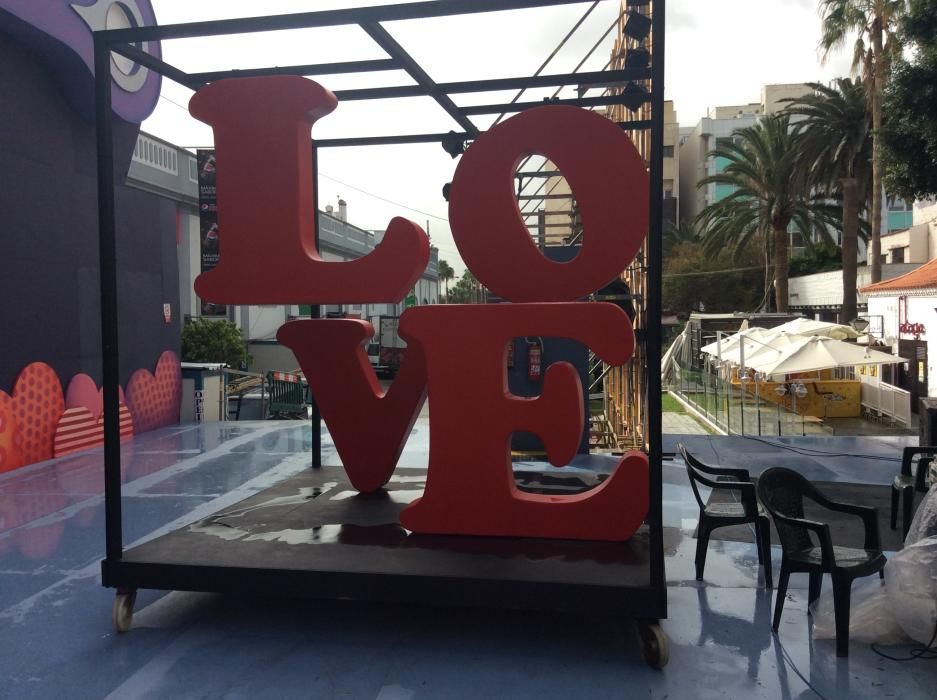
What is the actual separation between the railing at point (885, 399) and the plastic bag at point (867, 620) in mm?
13848

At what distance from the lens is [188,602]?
5375mm

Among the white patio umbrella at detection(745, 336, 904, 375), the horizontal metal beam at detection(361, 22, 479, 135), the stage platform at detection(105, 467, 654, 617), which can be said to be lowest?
the stage platform at detection(105, 467, 654, 617)

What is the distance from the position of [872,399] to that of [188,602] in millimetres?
19035

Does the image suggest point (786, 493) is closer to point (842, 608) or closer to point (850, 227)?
point (842, 608)

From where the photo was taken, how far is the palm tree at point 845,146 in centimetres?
2477

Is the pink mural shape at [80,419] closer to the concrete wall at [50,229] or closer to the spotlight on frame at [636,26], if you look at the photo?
the concrete wall at [50,229]

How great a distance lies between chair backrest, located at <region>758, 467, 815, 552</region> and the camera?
16.3 feet

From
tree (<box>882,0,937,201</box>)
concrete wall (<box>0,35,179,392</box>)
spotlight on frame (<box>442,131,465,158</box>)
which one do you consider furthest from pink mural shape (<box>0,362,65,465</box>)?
tree (<box>882,0,937,201</box>)

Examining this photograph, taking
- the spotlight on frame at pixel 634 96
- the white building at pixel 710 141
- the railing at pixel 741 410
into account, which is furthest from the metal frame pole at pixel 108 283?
the white building at pixel 710 141

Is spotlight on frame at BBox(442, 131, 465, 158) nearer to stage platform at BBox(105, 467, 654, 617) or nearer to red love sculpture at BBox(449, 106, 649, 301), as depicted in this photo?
red love sculpture at BBox(449, 106, 649, 301)

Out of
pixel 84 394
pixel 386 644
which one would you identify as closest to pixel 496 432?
pixel 386 644

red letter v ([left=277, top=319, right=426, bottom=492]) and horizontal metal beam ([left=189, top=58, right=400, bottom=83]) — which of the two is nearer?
horizontal metal beam ([left=189, top=58, right=400, bottom=83])

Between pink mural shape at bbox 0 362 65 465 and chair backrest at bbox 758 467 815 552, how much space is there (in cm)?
969

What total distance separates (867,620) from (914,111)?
336 inches
